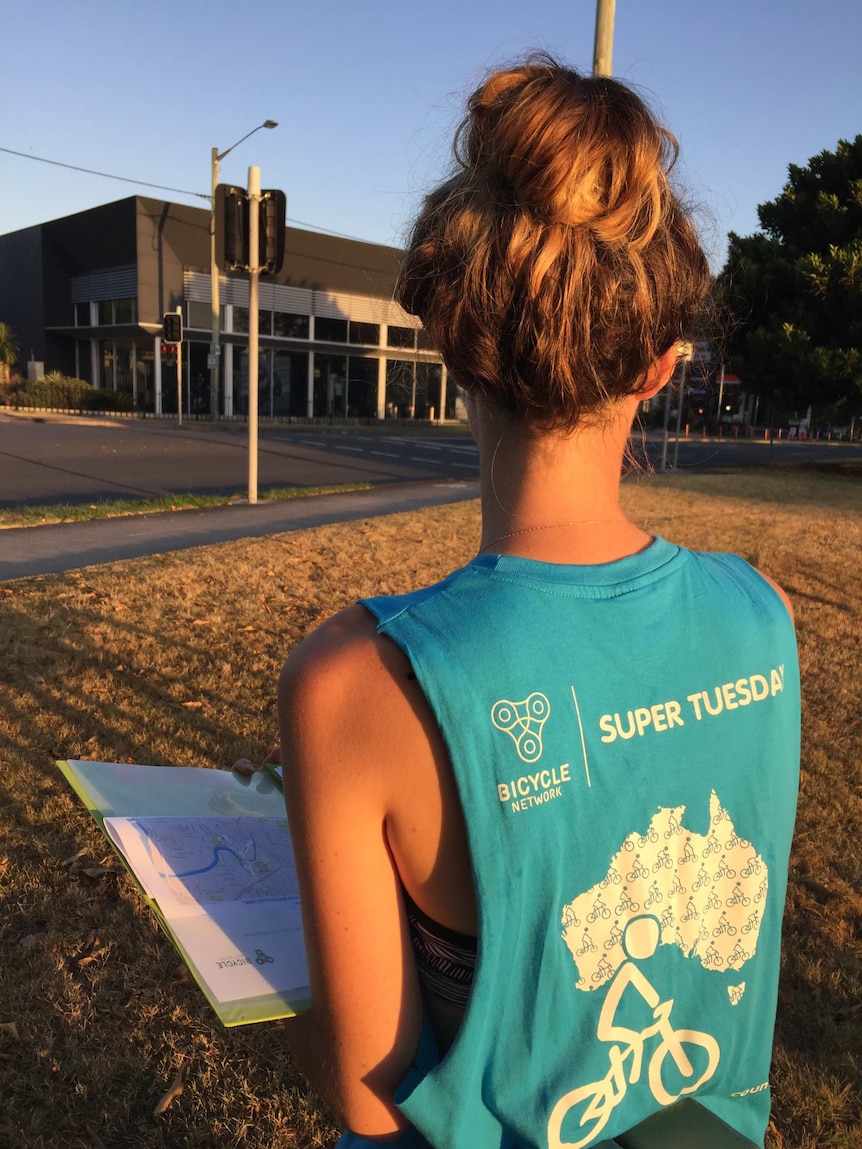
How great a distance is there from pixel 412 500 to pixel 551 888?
1234 cm

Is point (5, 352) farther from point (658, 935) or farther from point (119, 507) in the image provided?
point (658, 935)

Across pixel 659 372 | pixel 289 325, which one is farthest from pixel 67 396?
pixel 659 372

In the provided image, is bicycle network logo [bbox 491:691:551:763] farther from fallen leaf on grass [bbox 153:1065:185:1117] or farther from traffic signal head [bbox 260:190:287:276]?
traffic signal head [bbox 260:190:287:276]

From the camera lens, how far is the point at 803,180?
2058cm

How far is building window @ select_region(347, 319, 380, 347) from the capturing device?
4196 cm

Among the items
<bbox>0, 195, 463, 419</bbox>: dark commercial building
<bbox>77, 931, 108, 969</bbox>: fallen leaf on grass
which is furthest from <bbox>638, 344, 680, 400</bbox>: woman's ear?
<bbox>0, 195, 463, 419</bbox>: dark commercial building

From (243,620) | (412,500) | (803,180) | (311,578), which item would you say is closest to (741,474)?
(803,180)

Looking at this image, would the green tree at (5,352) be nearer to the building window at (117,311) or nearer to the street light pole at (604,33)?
the building window at (117,311)

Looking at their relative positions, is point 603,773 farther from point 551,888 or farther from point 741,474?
point 741,474

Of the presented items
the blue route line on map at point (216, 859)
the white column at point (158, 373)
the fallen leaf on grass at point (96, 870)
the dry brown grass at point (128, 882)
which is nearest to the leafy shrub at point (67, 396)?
the white column at point (158, 373)

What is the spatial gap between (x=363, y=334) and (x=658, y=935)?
4318 cm

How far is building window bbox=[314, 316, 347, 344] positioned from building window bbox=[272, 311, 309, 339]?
2.00 feet

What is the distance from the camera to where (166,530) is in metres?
9.30

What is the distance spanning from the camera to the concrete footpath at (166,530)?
759cm
